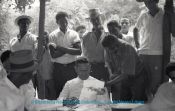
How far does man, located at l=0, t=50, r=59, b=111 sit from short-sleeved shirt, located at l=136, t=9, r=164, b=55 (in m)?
1.70

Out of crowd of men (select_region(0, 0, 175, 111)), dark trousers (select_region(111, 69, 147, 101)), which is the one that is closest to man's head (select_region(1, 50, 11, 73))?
crowd of men (select_region(0, 0, 175, 111))

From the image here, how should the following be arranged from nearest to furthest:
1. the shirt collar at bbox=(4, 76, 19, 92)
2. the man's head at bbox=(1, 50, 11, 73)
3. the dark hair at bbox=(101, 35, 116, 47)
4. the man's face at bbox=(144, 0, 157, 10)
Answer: the shirt collar at bbox=(4, 76, 19, 92) < the man's head at bbox=(1, 50, 11, 73) < the dark hair at bbox=(101, 35, 116, 47) < the man's face at bbox=(144, 0, 157, 10)

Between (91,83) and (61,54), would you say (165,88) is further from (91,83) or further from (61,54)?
(61,54)

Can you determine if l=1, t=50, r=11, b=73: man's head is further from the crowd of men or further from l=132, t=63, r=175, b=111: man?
l=132, t=63, r=175, b=111: man

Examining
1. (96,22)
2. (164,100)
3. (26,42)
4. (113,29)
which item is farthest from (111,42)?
(26,42)

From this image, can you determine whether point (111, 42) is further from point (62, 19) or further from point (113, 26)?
point (62, 19)

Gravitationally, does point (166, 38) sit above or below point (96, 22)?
below

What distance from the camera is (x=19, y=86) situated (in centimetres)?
367

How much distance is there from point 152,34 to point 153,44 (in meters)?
0.13

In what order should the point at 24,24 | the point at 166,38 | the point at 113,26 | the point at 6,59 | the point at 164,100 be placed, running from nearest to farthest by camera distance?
the point at 164,100, the point at 6,59, the point at 166,38, the point at 113,26, the point at 24,24

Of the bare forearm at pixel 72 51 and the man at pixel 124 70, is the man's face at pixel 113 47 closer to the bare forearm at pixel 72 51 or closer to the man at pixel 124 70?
the man at pixel 124 70

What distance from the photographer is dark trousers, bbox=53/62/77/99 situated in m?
5.42

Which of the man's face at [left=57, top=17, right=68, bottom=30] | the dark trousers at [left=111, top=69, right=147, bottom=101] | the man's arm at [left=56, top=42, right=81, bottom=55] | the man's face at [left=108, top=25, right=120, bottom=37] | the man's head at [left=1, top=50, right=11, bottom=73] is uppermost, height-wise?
the man's face at [left=57, top=17, right=68, bottom=30]

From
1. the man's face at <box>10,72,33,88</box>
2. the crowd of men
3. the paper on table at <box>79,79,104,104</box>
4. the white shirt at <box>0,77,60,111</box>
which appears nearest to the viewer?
the white shirt at <box>0,77,60,111</box>
